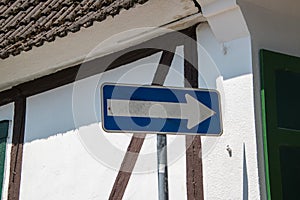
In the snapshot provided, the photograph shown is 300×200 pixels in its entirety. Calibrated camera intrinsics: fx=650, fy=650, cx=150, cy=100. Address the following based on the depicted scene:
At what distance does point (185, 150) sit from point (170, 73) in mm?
531

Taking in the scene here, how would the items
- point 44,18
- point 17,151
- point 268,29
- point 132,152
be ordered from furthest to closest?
1. point 17,151
2. point 44,18
3. point 132,152
4. point 268,29

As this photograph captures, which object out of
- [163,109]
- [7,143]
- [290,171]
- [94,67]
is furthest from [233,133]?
[7,143]

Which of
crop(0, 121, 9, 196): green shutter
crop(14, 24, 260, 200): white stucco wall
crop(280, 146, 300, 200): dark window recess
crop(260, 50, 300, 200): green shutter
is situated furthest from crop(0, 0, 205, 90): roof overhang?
crop(280, 146, 300, 200): dark window recess

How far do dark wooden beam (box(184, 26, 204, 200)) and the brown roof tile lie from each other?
51 centimetres

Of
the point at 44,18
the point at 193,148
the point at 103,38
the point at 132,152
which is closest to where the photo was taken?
the point at 193,148

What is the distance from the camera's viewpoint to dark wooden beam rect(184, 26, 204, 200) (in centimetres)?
389

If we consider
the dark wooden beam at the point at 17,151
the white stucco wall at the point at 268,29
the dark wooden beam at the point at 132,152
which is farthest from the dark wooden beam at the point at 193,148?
the dark wooden beam at the point at 17,151

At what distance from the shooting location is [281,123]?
3.70m

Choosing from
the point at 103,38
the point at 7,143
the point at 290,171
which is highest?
the point at 103,38

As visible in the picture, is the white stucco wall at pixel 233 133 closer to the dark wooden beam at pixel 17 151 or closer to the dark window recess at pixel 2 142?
the dark wooden beam at pixel 17 151

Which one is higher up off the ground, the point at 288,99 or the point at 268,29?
the point at 268,29

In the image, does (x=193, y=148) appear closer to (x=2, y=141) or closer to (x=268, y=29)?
(x=268, y=29)

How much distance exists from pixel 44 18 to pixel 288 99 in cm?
191

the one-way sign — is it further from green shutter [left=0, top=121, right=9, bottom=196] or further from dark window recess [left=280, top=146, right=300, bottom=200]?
green shutter [left=0, top=121, right=9, bottom=196]
